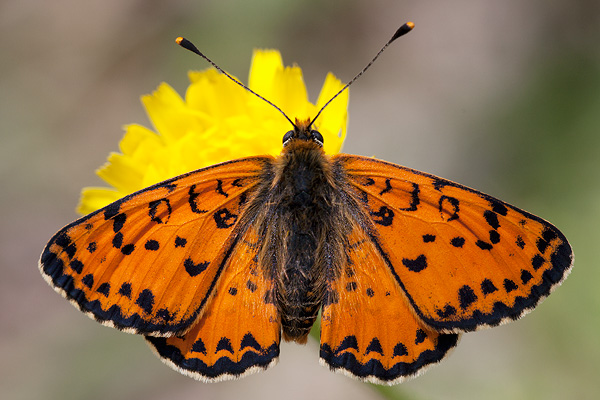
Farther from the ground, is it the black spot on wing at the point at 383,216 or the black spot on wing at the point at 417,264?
the black spot on wing at the point at 383,216

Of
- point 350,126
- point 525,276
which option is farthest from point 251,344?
point 350,126

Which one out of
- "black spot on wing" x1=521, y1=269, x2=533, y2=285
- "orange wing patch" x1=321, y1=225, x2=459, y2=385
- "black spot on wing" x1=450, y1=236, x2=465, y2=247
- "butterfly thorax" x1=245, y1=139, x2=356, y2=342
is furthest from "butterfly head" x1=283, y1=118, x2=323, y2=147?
"black spot on wing" x1=521, y1=269, x2=533, y2=285

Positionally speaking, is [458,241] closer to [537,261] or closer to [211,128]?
[537,261]

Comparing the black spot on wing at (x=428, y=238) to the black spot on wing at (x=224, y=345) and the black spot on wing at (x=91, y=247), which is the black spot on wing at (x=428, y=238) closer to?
the black spot on wing at (x=224, y=345)

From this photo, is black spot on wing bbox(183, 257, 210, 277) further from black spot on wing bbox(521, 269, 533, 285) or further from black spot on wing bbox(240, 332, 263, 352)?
black spot on wing bbox(521, 269, 533, 285)

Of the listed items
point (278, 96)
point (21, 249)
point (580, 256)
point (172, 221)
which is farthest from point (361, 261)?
point (21, 249)

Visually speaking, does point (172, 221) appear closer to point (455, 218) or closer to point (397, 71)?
point (455, 218)

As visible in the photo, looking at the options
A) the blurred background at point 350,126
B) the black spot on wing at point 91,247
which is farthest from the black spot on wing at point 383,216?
the blurred background at point 350,126
